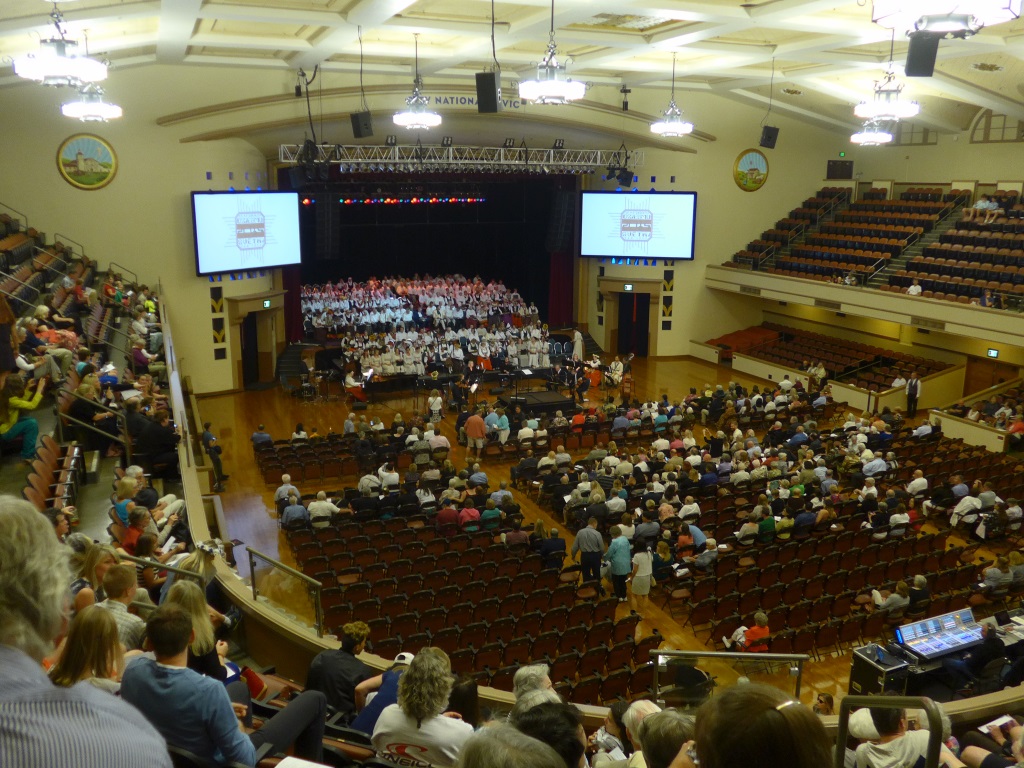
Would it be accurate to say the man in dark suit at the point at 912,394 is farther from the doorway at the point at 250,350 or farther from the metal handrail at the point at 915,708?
the metal handrail at the point at 915,708

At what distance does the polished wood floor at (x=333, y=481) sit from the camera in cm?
899

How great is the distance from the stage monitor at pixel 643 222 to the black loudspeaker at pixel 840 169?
18.6 ft

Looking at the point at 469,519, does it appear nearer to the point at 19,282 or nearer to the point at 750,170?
the point at 19,282

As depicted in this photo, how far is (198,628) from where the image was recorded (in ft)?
12.5

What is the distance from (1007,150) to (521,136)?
13594mm

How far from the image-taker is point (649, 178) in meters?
25.2

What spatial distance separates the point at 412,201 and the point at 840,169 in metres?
14.6

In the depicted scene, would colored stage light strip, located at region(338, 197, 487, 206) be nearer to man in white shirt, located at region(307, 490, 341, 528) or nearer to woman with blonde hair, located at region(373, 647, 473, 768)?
man in white shirt, located at region(307, 490, 341, 528)

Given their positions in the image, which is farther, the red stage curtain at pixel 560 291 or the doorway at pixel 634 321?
the red stage curtain at pixel 560 291

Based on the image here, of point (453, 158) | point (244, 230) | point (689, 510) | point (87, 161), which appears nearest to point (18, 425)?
point (689, 510)

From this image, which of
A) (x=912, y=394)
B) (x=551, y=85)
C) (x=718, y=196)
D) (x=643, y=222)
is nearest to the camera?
(x=551, y=85)

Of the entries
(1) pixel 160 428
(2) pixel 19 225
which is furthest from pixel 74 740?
(2) pixel 19 225

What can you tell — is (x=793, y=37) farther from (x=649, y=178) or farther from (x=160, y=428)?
(x=160, y=428)

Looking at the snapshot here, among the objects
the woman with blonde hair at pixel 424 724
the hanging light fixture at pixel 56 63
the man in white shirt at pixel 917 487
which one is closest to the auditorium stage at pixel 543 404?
the man in white shirt at pixel 917 487
